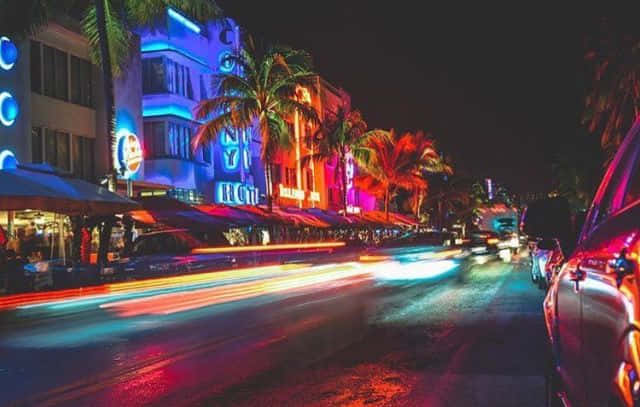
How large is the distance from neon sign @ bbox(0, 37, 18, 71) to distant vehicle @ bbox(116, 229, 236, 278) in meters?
6.96

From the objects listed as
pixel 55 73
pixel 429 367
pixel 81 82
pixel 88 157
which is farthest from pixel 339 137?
pixel 429 367

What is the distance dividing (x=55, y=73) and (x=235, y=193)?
1437cm

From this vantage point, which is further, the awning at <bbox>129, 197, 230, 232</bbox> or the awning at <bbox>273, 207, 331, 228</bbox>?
the awning at <bbox>273, 207, 331, 228</bbox>

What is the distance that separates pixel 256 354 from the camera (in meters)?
9.51

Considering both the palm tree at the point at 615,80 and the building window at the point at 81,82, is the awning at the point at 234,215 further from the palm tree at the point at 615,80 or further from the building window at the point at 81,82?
the palm tree at the point at 615,80

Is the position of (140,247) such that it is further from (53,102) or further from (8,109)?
(53,102)

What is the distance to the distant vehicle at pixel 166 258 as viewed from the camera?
2239 centimetres

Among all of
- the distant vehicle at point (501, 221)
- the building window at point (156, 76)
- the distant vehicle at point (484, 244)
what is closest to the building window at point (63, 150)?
the building window at point (156, 76)

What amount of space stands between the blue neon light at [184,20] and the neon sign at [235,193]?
7.75 m

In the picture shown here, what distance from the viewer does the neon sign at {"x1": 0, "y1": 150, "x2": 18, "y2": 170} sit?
2330 cm

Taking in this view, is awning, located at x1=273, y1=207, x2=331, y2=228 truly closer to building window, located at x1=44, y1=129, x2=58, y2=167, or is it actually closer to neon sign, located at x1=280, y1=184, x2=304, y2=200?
neon sign, located at x1=280, y1=184, x2=304, y2=200

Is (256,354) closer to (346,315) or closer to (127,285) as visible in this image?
(346,315)

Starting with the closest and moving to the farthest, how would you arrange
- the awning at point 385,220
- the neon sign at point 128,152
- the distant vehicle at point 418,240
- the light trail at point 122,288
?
the light trail at point 122,288
the neon sign at point 128,152
the distant vehicle at point 418,240
the awning at point 385,220

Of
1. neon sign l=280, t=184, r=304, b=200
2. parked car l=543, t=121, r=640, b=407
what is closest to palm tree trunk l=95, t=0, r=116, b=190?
parked car l=543, t=121, r=640, b=407
